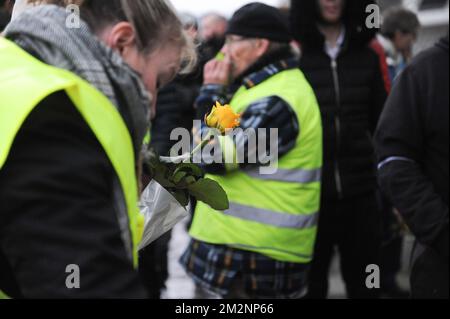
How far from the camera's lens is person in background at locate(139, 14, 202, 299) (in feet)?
14.8

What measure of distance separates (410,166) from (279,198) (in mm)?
616

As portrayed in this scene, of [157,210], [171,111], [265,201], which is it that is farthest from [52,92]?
[171,111]

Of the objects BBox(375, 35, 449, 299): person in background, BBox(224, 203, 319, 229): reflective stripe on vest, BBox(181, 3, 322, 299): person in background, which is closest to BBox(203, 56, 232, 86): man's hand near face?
BBox(181, 3, 322, 299): person in background

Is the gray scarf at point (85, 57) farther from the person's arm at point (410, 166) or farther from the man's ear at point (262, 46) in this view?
the man's ear at point (262, 46)

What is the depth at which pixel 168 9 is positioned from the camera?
141cm

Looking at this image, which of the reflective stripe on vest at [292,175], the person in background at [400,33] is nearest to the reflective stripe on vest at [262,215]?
the reflective stripe on vest at [292,175]

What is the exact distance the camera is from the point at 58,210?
1.09m

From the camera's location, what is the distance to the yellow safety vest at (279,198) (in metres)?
3.29

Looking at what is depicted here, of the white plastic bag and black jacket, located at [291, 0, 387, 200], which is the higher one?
the white plastic bag

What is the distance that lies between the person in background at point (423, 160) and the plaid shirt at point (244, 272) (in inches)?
24.8

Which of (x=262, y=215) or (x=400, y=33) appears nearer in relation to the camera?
(x=262, y=215)

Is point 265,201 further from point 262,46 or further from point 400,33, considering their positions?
point 400,33

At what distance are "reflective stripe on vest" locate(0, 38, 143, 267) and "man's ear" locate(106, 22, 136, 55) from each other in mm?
153

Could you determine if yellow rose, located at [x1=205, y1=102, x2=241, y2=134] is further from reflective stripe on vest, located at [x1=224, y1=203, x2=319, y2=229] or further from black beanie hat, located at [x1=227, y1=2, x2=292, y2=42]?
black beanie hat, located at [x1=227, y1=2, x2=292, y2=42]
